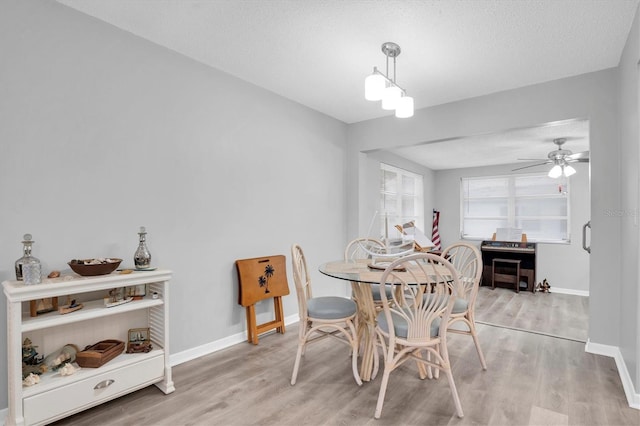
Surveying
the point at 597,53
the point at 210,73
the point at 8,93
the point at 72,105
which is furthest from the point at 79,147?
the point at 597,53

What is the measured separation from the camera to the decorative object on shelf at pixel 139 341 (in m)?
2.21

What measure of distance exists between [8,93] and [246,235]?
1908mm

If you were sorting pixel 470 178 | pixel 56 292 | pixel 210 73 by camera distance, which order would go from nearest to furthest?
pixel 56 292 → pixel 210 73 → pixel 470 178

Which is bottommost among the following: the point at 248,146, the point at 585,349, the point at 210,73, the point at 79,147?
the point at 585,349

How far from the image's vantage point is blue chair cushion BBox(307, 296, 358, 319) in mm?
2400

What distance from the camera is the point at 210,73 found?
2.94 metres

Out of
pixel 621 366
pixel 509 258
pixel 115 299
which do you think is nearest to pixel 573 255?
pixel 509 258

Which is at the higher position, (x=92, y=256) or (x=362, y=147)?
(x=362, y=147)

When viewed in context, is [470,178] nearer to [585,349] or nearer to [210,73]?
[585,349]

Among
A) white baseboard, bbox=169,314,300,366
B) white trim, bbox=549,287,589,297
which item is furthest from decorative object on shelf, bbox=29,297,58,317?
white trim, bbox=549,287,589,297

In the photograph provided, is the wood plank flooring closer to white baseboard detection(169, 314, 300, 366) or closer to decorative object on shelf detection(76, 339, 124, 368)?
white baseboard detection(169, 314, 300, 366)

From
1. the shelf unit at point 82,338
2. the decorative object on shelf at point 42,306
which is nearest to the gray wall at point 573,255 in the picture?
the shelf unit at point 82,338

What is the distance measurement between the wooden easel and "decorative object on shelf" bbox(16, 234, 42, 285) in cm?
149

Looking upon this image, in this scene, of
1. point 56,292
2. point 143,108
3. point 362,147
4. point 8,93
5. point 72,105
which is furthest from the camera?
point 362,147
